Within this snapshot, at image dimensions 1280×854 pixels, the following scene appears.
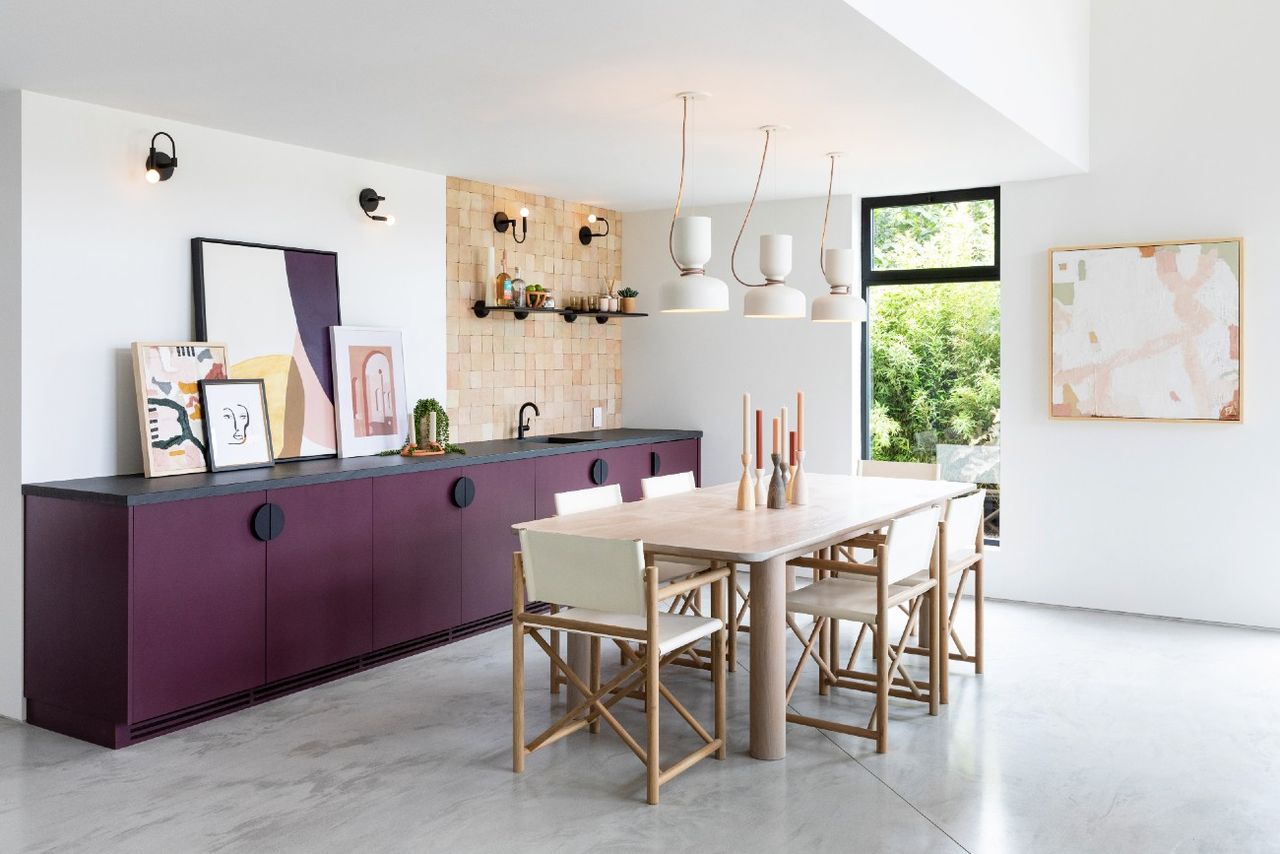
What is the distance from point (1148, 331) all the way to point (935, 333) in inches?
50.6

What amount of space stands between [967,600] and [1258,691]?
76.6 inches

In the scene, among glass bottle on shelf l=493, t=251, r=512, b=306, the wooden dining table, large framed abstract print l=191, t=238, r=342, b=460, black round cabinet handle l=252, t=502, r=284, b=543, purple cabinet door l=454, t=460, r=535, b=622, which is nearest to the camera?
the wooden dining table

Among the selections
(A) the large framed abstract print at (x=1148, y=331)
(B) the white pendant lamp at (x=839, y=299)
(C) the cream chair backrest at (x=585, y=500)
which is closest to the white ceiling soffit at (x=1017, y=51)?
(A) the large framed abstract print at (x=1148, y=331)

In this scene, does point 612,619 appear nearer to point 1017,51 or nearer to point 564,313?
point 1017,51

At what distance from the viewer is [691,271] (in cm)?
428

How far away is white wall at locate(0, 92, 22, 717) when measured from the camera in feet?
13.4

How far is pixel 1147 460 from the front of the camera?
232 inches

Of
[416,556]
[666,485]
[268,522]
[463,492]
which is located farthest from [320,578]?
[666,485]

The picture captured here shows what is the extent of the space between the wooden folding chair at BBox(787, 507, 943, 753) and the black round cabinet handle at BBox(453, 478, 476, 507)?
183 cm

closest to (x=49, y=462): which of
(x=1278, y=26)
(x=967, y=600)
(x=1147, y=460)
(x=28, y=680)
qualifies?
(x=28, y=680)

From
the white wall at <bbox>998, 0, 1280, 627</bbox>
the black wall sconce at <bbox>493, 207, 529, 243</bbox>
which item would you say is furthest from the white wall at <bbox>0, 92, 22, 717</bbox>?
the white wall at <bbox>998, 0, 1280, 627</bbox>

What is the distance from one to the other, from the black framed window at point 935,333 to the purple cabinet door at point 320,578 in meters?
3.57

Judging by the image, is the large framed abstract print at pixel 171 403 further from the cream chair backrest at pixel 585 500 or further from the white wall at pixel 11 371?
the cream chair backrest at pixel 585 500

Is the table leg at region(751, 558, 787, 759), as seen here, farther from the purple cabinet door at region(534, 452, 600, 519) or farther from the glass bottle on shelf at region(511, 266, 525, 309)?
the glass bottle on shelf at region(511, 266, 525, 309)
